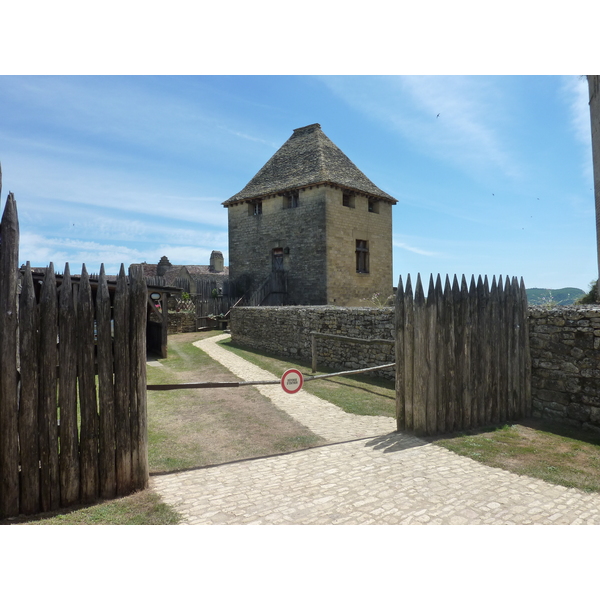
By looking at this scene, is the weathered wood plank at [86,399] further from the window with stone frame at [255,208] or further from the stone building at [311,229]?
the window with stone frame at [255,208]

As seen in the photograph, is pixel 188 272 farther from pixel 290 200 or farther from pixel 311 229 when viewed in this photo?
pixel 311 229

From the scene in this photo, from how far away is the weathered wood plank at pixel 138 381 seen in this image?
13.4 ft

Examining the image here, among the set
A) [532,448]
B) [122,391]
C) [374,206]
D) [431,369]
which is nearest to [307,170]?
[374,206]

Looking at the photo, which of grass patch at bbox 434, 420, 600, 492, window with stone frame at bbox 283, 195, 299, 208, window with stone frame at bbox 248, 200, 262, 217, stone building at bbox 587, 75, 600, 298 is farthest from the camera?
window with stone frame at bbox 248, 200, 262, 217

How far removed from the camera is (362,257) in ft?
80.1

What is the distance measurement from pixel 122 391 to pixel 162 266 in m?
38.2

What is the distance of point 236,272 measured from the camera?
26094mm

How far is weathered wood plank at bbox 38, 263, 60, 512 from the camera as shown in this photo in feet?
12.2

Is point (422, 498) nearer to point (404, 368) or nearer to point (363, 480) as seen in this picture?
point (363, 480)

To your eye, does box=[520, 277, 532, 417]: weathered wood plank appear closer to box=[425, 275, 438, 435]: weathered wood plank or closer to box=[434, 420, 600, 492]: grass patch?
box=[434, 420, 600, 492]: grass patch

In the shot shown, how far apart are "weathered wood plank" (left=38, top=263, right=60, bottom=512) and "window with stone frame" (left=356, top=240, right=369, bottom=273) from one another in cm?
2119

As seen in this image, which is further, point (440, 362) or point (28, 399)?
point (440, 362)

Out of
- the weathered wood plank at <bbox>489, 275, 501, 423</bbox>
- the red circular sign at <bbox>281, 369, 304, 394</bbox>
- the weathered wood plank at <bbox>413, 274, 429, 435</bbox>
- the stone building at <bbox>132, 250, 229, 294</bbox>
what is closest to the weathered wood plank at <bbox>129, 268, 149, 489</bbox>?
the red circular sign at <bbox>281, 369, 304, 394</bbox>

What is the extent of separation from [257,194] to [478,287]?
19.8 m
